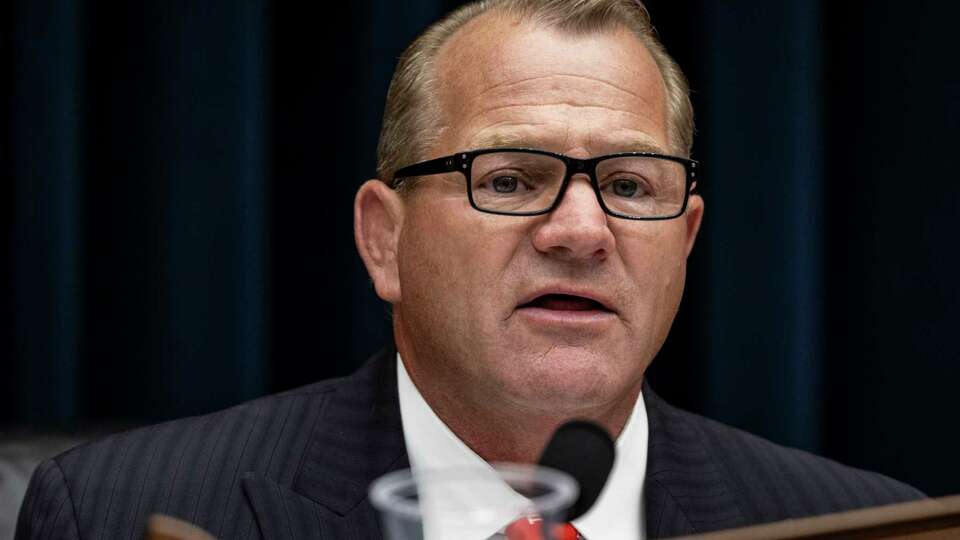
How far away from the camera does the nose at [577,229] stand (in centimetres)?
110

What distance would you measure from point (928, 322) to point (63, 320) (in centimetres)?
136

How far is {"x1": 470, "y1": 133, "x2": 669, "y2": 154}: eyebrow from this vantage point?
1182 millimetres

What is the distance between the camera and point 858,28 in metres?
1.83

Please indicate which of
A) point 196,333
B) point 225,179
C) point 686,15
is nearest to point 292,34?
point 225,179

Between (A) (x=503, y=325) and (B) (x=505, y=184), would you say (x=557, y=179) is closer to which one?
(B) (x=505, y=184)

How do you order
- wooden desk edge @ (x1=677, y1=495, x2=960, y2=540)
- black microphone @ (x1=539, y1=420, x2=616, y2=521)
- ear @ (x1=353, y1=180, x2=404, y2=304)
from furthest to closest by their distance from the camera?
ear @ (x1=353, y1=180, x2=404, y2=304) → black microphone @ (x1=539, y1=420, x2=616, y2=521) → wooden desk edge @ (x1=677, y1=495, x2=960, y2=540)

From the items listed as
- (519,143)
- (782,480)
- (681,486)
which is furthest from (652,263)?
(782,480)

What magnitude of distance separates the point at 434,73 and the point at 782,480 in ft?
2.16

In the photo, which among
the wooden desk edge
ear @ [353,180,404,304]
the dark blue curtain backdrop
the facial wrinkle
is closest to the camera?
the wooden desk edge

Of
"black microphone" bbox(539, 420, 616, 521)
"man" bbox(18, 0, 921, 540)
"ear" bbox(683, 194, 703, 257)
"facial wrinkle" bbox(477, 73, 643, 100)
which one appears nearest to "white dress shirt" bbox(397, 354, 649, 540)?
"man" bbox(18, 0, 921, 540)

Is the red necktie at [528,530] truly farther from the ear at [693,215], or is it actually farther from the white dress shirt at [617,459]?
the ear at [693,215]

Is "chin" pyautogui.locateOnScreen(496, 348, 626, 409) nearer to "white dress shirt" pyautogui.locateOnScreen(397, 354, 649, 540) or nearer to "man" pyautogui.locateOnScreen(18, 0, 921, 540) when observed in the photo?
"man" pyautogui.locateOnScreen(18, 0, 921, 540)

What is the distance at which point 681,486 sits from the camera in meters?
1.30

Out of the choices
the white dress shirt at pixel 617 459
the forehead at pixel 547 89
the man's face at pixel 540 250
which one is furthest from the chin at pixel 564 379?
the forehead at pixel 547 89
